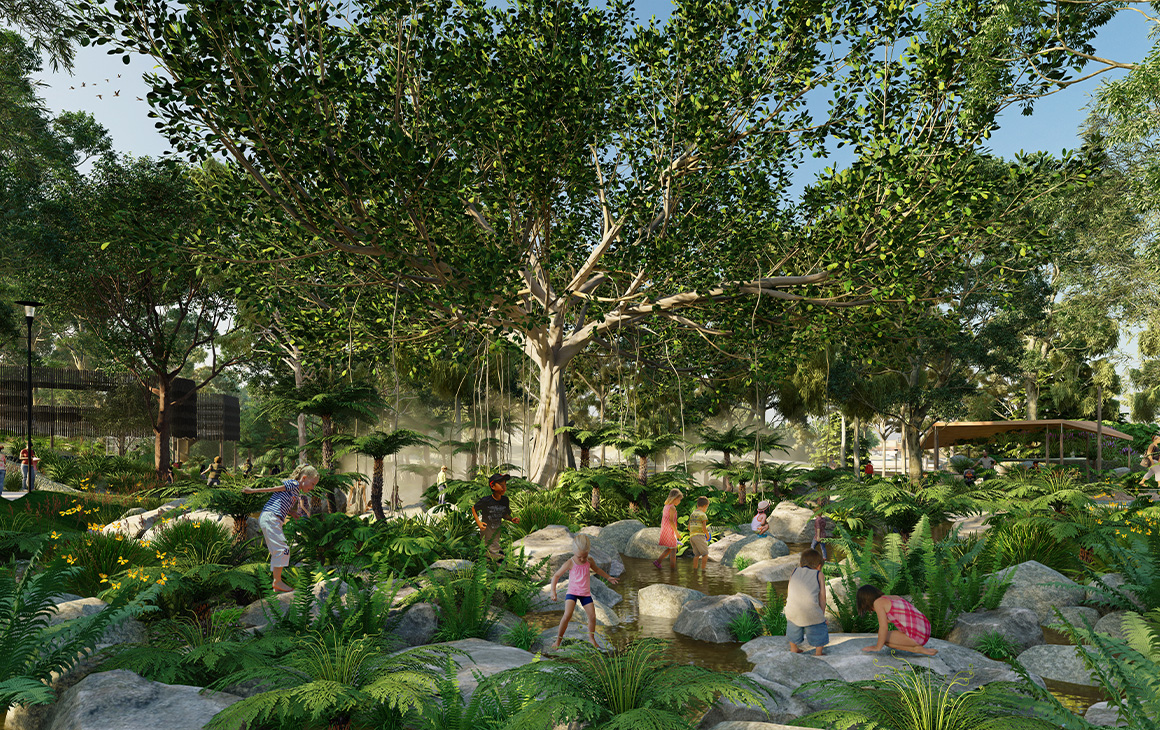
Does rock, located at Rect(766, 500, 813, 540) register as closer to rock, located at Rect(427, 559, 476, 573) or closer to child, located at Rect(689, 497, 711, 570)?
child, located at Rect(689, 497, 711, 570)

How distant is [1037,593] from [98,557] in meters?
11.6

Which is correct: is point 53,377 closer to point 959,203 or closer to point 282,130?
point 282,130

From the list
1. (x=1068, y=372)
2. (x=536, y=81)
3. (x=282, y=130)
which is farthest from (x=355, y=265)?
(x=1068, y=372)

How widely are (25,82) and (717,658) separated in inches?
833

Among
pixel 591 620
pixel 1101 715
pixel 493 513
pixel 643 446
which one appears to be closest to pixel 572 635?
pixel 591 620

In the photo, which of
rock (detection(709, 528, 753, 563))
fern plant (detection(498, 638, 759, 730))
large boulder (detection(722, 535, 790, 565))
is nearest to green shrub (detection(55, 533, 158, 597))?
fern plant (detection(498, 638, 759, 730))

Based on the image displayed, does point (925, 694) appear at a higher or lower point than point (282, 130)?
lower

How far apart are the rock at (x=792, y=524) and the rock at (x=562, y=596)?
7694 mm

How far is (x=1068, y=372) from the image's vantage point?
43.3 m

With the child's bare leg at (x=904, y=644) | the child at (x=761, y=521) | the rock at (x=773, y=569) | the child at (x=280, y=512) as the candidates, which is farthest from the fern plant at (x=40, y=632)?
the child at (x=761, y=521)

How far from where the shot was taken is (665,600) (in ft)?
31.1

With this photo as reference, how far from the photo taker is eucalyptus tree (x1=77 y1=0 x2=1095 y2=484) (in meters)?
11.6

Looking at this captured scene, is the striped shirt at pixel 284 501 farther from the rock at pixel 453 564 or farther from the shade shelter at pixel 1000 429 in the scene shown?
the shade shelter at pixel 1000 429

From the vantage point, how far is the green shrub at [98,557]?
26.8 ft
